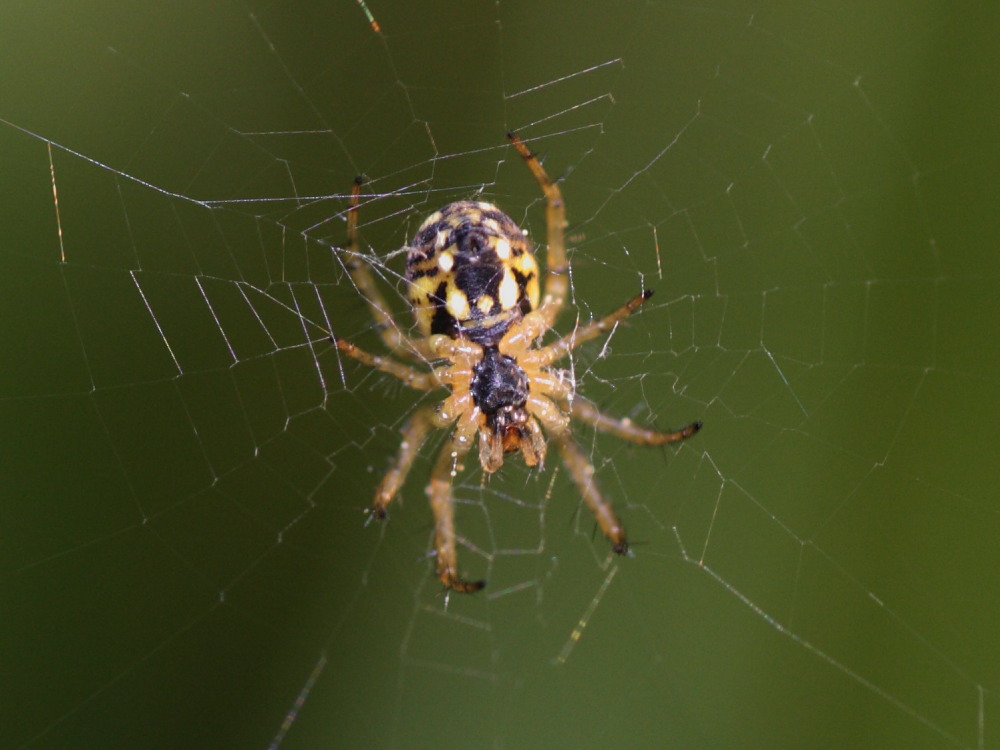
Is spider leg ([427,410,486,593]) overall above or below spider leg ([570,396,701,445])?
below

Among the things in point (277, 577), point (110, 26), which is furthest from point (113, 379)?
point (110, 26)

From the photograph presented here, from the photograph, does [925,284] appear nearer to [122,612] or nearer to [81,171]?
[81,171]

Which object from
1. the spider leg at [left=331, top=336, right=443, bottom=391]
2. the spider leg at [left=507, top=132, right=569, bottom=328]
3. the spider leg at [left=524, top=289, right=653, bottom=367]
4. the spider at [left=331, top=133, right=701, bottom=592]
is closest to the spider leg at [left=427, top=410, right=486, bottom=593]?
the spider at [left=331, top=133, right=701, bottom=592]

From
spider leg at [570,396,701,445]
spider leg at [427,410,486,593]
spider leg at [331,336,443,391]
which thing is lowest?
spider leg at [427,410,486,593]

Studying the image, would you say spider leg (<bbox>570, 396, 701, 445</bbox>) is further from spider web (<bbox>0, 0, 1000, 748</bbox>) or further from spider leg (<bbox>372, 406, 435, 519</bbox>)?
spider leg (<bbox>372, 406, 435, 519</bbox>)

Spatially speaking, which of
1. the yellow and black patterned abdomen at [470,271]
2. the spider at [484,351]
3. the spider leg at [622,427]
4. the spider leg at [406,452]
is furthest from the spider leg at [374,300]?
the spider leg at [622,427]
